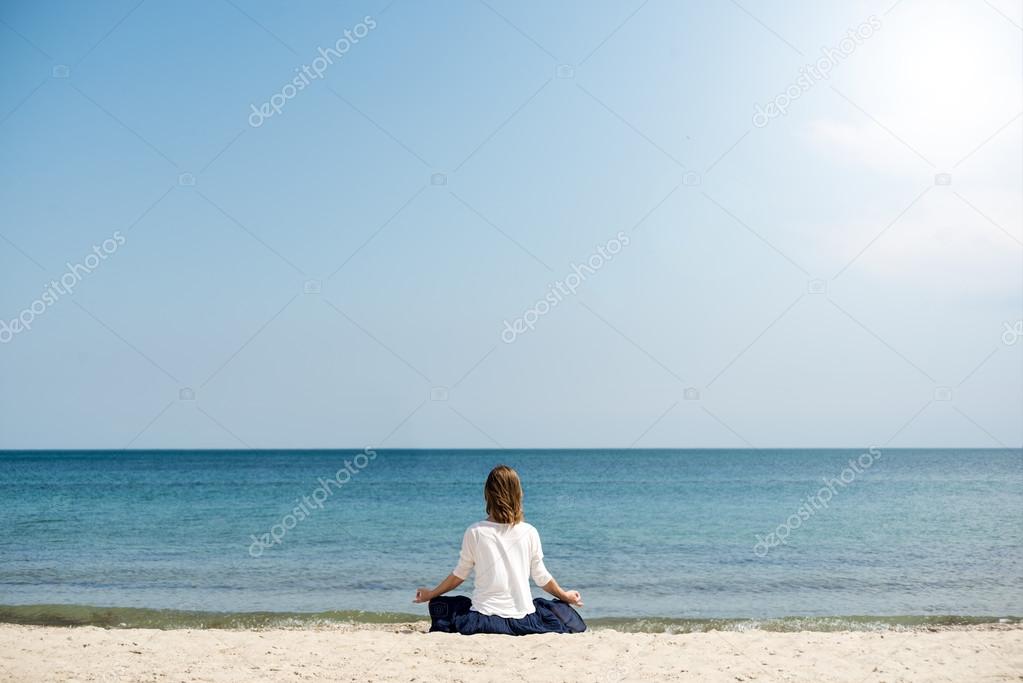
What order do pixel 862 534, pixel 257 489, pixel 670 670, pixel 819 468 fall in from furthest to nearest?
pixel 819 468 → pixel 257 489 → pixel 862 534 → pixel 670 670

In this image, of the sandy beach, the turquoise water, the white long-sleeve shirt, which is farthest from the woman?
the turquoise water

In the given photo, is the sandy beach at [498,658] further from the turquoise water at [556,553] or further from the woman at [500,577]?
the turquoise water at [556,553]

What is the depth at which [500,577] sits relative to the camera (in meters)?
6.48

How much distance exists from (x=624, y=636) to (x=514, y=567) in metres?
1.77

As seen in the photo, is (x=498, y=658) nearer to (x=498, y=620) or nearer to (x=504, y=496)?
(x=498, y=620)

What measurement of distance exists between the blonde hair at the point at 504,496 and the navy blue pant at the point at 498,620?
822mm

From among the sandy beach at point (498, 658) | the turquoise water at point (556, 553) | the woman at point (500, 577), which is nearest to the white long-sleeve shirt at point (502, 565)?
the woman at point (500, 577)

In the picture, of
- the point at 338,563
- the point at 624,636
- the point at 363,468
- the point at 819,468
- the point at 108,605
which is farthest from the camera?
the point at 819,468

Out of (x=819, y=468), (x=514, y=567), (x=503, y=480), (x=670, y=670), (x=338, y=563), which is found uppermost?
(x=819, y=468)

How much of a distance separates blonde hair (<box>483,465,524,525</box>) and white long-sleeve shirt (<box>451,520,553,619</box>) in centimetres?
8

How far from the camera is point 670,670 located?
20.5ft

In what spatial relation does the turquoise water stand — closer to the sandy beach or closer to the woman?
the sandy beach

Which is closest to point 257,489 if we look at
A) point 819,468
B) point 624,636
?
point 624,636

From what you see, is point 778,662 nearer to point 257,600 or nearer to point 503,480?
point 503,480
